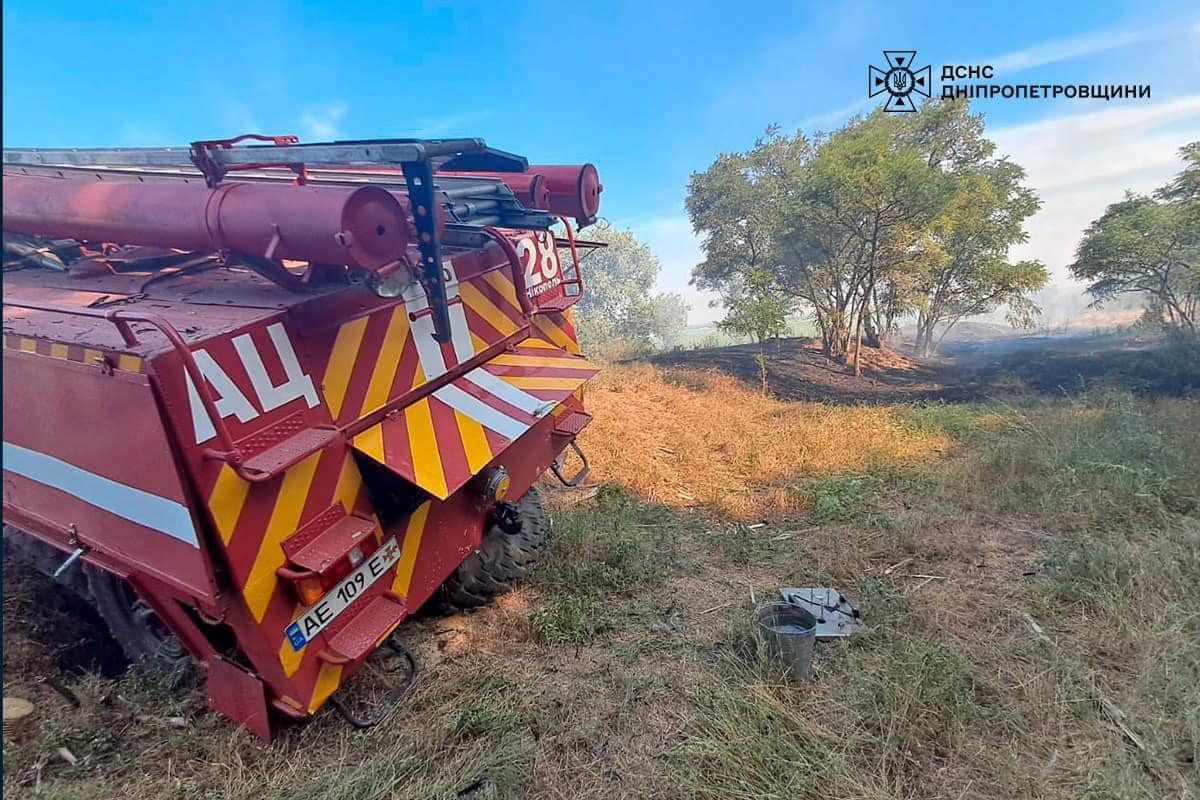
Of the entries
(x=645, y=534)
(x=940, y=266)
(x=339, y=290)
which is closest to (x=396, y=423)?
(x=339, y=290)

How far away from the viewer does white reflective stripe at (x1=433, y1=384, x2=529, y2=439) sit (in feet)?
9.12

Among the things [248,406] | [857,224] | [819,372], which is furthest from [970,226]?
[248,406]

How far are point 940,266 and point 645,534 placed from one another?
11.2m

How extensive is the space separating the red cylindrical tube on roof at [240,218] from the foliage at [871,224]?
9.94 meters

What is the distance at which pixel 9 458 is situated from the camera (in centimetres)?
244

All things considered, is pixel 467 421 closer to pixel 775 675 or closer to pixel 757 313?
pixel 775 675

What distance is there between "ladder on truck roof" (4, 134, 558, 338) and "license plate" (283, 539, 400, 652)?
96cm

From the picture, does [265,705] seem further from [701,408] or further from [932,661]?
[701,408]

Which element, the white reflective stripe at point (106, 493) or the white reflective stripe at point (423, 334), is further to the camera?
the white reflective stripe at point (423, 334)

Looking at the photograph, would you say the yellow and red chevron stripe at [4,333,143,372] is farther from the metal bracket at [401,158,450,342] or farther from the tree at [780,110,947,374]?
the tree at [780,110,947,374]

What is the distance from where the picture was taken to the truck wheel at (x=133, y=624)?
2.72 metres

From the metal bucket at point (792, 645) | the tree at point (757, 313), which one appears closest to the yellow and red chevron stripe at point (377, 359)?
the metal bucket at point (792, 645)

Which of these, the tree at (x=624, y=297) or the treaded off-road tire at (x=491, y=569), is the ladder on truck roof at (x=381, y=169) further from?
the tree at (x=624, y=297)

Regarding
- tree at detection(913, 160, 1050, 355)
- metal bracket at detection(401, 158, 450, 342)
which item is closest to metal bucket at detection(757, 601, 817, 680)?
metal bracket at detection(401, 158, 450, 342)
